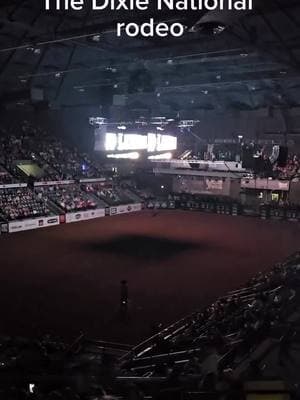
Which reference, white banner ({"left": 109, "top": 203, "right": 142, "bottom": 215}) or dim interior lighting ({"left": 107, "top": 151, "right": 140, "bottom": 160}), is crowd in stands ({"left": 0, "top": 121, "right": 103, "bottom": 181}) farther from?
dim interior lighting ({"left": 107, "top": 151, "right": 140, "bottom": 160})

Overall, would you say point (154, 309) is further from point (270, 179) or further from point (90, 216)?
point (270, 179)

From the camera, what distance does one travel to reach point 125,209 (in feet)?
110

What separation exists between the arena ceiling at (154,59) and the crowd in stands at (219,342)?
17.6 feet

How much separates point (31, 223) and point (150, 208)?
11.7m

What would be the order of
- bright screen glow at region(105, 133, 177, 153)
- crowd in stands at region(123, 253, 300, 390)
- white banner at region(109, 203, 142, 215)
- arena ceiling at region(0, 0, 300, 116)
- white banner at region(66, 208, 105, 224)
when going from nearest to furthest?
crowd in stands at region(123, 253, 300, 390) → arena ceiling at region(0, 0, 300, 116) → white banner at region(66, 208, 105, 224) → bright screen glow at region(105, 133, 177, 153) → white banner at region(109, 203, 142, 215)

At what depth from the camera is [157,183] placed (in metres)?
38.8

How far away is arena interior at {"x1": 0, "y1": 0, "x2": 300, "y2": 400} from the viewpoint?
6.53 m

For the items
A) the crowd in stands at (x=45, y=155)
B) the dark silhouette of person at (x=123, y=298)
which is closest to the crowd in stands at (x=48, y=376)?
the dark silhouette of person at (x=123, y=298)

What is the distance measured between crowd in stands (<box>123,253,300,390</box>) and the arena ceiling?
537 centimetres

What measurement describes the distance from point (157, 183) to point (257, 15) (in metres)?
23.4

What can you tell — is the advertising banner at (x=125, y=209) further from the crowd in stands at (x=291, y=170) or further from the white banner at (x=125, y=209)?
the crowd in stands at (x=291, y=170)

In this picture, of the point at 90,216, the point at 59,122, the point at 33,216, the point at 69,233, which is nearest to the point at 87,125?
the point at 59,122

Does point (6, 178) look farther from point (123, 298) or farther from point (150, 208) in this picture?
point (123, 298)

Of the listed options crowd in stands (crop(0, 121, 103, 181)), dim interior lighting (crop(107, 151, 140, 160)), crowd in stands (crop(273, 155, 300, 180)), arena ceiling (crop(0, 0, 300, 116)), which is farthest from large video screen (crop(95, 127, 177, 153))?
crowd in stands (crop(273, 155, 300, 180))
